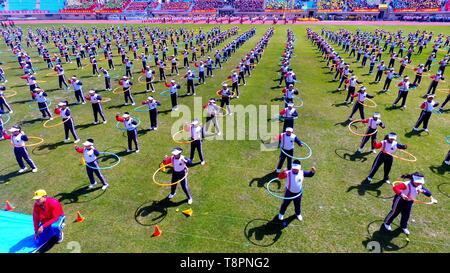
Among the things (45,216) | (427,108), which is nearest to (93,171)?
(45,216)

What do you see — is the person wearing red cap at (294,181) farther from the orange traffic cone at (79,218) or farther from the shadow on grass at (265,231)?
the orange traffic cone at (79,218)

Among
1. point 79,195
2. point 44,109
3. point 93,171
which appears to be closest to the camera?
point 79,195

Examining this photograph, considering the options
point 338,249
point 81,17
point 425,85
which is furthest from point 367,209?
point 81,17

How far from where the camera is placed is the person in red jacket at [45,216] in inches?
319

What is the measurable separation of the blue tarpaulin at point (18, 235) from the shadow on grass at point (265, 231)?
7.04 m

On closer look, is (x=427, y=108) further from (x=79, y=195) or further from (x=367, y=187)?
(x=79, y=195)

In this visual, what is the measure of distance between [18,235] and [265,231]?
8810mm

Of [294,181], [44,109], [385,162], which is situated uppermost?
[294,181]

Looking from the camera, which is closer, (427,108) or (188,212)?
(188,212)

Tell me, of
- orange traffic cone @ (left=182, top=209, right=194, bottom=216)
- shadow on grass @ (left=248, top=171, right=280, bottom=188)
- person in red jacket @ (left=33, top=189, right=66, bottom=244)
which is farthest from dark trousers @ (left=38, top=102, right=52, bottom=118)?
shadow on grass @ (left=248, top=171, right=280, bottom=188)

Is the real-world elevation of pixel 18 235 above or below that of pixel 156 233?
above

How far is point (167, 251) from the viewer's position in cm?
866

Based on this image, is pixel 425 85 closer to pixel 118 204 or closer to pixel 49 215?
pixel 118 204

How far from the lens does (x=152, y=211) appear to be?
10484 mm
